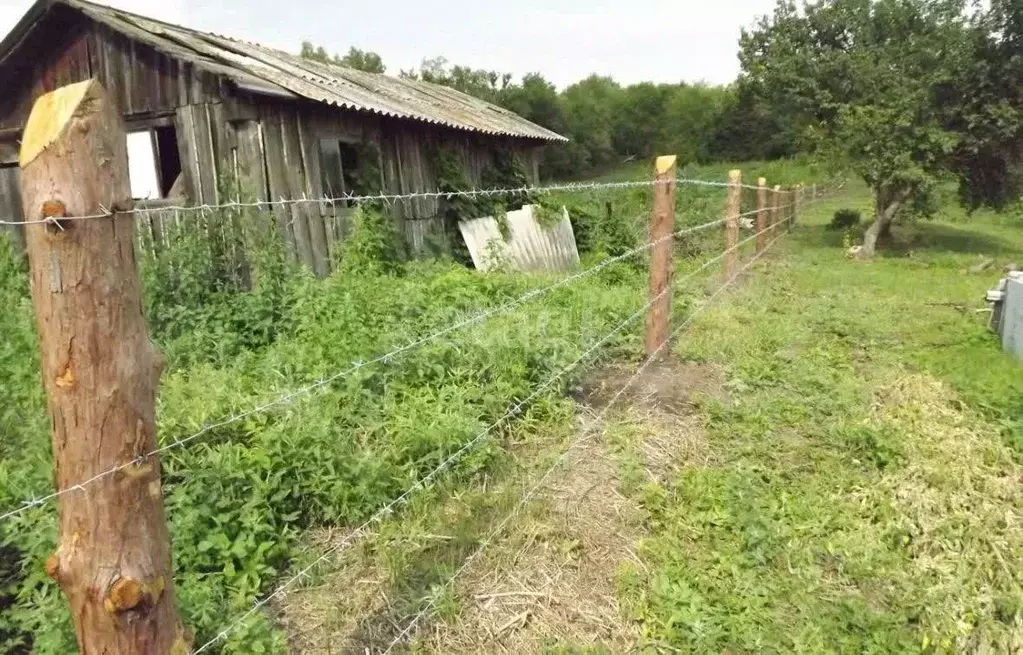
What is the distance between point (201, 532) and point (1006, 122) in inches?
625

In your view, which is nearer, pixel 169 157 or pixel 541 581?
pixel 541 581

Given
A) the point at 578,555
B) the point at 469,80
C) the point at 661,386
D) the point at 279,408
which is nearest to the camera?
the point at 578,555

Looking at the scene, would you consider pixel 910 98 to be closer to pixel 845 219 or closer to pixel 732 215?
pixel 845 219

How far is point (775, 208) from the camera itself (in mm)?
13609

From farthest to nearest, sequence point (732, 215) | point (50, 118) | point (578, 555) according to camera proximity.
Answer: point (732, 215)
point (578, 555)
point (50, 118)

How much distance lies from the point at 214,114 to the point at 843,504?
7430 millimetres

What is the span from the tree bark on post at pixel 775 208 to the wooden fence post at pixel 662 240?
836 cm

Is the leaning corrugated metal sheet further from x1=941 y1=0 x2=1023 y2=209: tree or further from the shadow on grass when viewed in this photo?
x1=941 y1=0 x2=1023 y2=209: tree

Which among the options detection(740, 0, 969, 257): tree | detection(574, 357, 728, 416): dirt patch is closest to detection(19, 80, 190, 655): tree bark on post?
detection(574, 357, 728, 416): dirt patch

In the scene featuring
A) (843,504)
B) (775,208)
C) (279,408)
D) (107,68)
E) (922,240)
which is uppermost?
(107,68)

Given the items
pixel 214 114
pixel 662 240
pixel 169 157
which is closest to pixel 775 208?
pixel 662 240

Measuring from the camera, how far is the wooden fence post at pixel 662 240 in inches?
205

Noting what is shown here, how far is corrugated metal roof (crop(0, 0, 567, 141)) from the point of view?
7.33 metres

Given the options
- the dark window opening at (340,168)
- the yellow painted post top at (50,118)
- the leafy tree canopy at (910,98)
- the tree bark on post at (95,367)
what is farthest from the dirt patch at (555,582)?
the leafy tree canopy at (910,98)
